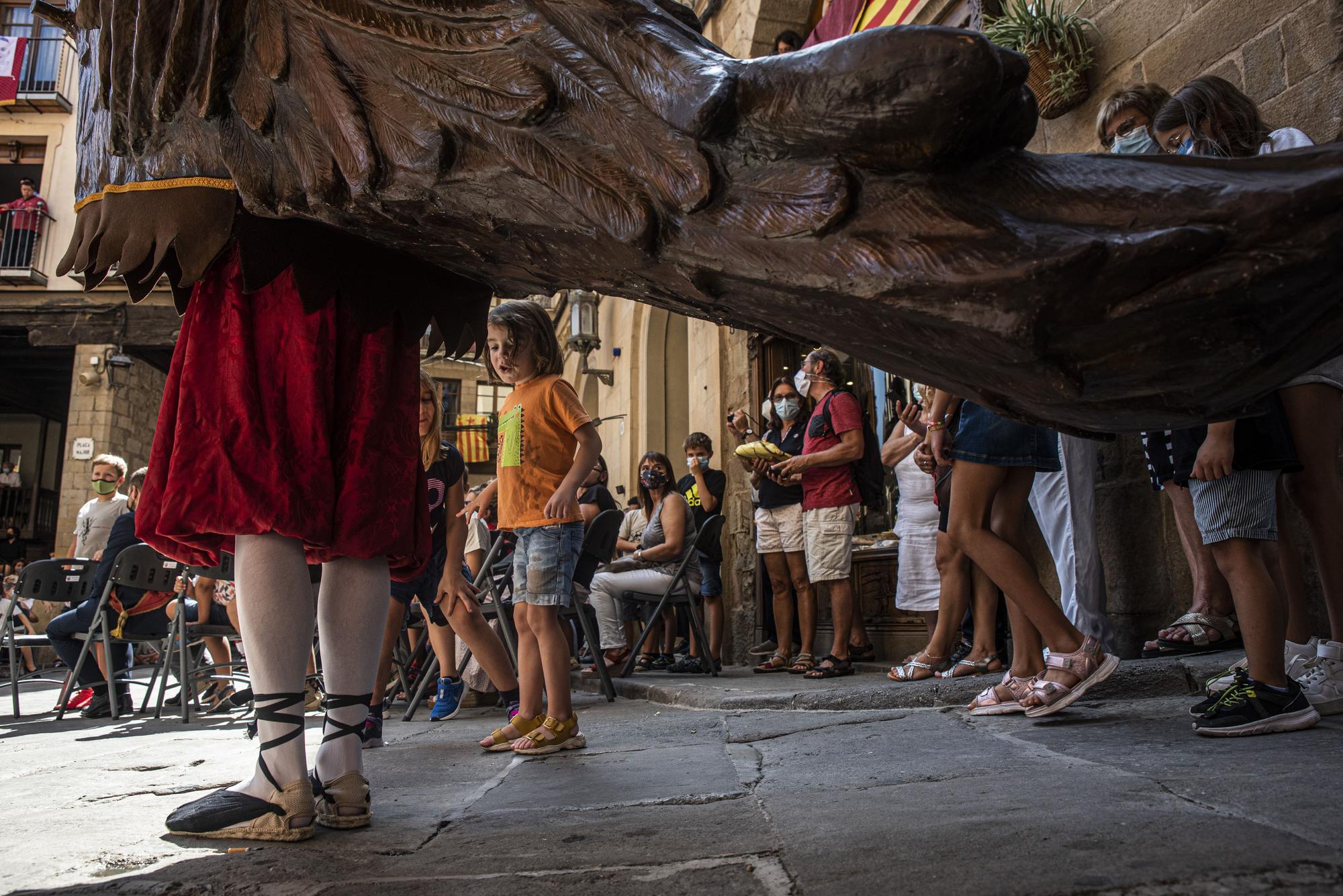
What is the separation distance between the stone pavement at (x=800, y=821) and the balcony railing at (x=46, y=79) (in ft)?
72.0

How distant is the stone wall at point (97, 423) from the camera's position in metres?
17.7

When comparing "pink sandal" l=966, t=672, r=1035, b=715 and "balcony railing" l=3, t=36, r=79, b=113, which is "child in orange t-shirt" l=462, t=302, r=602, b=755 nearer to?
"pink sandal" l=966, t=672, r=1035, b=715

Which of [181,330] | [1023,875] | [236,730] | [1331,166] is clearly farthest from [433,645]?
[1331,166]

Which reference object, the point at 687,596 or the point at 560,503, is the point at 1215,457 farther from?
the point at 687,596

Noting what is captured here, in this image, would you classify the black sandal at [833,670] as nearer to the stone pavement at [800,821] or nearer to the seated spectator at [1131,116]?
the stone pavement at [800,821]

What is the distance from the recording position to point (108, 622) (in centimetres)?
554

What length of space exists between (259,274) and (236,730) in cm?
365

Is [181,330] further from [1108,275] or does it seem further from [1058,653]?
[1058,653]

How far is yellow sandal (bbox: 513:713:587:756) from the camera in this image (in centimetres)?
281

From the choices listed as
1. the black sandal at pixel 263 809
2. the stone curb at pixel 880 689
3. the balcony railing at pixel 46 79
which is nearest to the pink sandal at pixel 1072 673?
the stone curb at pixel 880 689

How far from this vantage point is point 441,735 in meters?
3.72

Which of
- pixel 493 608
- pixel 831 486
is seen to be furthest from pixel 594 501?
pixel 831 486

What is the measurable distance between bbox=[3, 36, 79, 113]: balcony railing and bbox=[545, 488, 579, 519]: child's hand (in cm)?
2205

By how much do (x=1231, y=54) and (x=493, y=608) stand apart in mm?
4312
